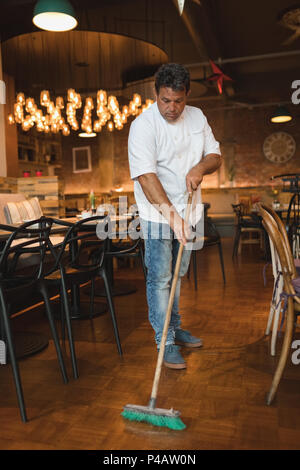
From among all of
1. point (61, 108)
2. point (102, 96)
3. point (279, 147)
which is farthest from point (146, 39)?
point (279, 147)

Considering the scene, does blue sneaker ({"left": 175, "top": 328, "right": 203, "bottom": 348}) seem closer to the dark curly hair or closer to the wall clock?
the dark curly hair

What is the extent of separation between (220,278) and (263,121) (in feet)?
25.6

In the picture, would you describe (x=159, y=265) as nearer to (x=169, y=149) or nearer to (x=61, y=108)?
(x=169, y=149)

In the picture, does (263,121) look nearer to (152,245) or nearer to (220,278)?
(220,278)

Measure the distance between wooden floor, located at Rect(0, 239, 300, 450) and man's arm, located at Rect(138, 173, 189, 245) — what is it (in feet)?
2.49

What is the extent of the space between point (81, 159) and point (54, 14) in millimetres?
9002

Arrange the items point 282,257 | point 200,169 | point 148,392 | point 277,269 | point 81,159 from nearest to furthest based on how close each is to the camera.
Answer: point 282,257
point 148,392
point 200,169
point 277,269
point 81,159

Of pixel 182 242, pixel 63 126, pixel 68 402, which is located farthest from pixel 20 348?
pixel 63 126

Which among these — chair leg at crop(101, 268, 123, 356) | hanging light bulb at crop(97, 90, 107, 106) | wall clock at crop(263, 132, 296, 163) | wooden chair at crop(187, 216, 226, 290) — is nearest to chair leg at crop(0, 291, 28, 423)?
chair leg at crop(101, 268, 123, 356)

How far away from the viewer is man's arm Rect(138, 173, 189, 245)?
1.88m

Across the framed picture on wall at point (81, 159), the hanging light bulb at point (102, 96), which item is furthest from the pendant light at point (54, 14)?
the framed picture on wall at point (81, 159)

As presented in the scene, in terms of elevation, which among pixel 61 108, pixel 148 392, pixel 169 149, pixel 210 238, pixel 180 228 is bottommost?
pixel 148 392

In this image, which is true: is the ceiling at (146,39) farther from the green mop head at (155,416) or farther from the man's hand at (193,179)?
the green mop head at (155,416)

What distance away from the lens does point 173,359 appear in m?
2.07
